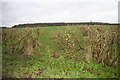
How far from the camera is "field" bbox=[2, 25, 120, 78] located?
1420cm

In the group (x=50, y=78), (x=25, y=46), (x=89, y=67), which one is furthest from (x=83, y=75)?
(x=25, y=46)

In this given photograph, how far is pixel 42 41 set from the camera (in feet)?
50.6

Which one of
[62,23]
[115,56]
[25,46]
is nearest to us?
[115,56]

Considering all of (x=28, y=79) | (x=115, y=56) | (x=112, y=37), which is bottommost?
(x=28, y=79)

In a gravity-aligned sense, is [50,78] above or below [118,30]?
below

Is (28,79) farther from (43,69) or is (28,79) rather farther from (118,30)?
(118,30)

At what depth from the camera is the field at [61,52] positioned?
14.2m

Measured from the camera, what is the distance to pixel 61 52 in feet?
49.1

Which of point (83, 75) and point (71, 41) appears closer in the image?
point (83, 75)

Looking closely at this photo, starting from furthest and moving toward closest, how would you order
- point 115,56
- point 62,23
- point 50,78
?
point 62,23 → point 115,56 → point 50,78

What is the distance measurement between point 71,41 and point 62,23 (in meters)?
2.18

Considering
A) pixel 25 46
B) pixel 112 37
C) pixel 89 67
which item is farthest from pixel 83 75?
pixel 25 46

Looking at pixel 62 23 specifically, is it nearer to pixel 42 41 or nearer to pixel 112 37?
pixel 42 41

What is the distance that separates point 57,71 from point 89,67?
1.67 metres
